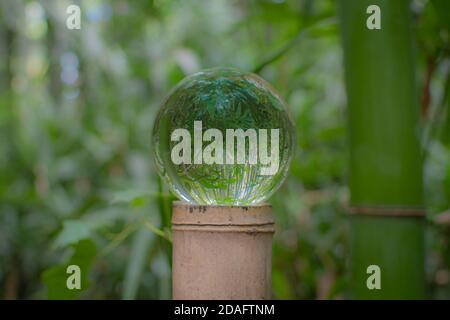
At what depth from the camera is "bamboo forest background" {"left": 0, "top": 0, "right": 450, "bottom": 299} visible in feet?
3.71

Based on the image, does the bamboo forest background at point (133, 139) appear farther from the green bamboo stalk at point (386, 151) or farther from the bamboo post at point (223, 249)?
the bamboo post at point (223, 249)

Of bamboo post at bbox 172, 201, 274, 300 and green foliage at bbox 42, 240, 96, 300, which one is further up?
bamboo post at bbox 172, 201, 274, 300

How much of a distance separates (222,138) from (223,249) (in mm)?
83

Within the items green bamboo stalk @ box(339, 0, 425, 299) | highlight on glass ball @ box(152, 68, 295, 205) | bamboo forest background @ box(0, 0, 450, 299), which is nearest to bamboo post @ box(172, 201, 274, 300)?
highlight on glass ball @ box(152, 68, 295, 205)

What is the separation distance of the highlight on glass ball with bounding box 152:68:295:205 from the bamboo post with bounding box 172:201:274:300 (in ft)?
0.11

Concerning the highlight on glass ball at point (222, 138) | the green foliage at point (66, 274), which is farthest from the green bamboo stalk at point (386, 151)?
the green foliage at point (66, 274)

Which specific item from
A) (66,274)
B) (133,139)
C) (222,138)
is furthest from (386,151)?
(133,139)

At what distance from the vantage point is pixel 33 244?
151 centimetres

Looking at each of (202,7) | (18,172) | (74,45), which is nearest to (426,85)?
Result: (74,45)

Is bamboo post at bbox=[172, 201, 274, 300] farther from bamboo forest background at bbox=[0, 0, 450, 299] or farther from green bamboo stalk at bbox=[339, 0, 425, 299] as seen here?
bamboo forest background at bbox=[0, 0, 450, 299]

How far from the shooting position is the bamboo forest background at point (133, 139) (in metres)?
1.13

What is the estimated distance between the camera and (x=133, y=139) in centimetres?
153

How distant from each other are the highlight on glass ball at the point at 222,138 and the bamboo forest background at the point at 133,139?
43 cm

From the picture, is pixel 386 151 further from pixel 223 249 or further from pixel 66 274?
pixel 66 274
